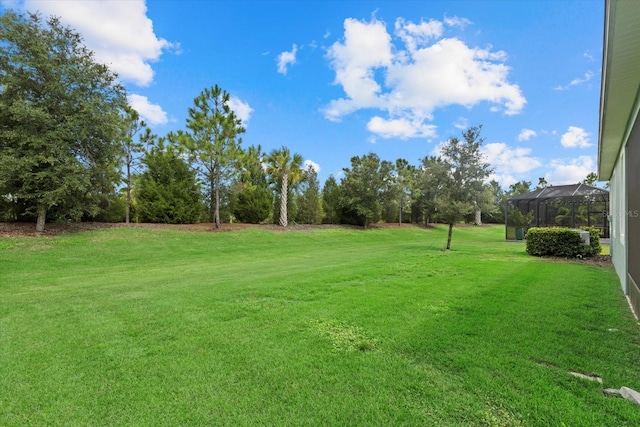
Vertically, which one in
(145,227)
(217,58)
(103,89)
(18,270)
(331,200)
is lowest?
(18,270)

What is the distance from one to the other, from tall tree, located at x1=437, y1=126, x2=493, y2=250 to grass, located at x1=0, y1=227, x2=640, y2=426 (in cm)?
772

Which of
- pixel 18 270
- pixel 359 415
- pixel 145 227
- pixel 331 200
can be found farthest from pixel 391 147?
pixel 359 415

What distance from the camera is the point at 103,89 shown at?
14.2 m

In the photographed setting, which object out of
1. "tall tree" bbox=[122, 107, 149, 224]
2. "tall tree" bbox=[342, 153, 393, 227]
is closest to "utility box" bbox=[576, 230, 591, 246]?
"tall tree" bbox=[342, 153, 393, 227]

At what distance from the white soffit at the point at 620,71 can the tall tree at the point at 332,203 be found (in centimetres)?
2081

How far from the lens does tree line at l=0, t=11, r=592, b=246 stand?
1223cm

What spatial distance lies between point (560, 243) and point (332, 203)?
17.6 m

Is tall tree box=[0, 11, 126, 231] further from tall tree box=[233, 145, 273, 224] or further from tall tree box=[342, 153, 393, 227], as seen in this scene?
tall tree box=[342, 153, 393, 227]

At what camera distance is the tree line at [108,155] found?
1223cm

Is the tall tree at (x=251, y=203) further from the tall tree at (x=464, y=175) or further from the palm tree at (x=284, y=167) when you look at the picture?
the tall tree at (x=464, y=175)

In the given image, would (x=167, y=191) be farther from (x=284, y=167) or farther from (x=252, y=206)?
(x=284, y=167)

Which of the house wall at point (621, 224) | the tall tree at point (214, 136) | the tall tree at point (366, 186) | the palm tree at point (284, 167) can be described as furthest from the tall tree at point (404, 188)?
the house wall at point (621, 224)

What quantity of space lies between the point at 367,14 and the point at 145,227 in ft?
46.8

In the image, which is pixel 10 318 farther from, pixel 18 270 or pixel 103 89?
pixel 103 89
